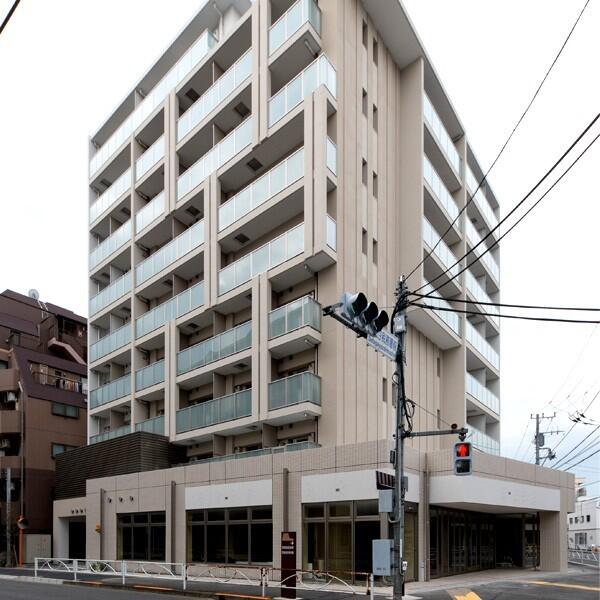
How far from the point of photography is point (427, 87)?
3756 cm

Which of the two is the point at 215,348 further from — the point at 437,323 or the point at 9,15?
the point at 9,15

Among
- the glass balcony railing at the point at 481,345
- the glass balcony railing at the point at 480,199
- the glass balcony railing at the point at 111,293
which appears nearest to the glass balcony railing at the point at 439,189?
the glass balcony railing at the point at 480,199

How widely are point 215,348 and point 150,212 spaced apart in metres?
10.8

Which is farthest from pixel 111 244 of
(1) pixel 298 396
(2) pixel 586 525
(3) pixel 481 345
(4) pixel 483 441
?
(2) pixel 586 525

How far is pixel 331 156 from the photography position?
28781mm

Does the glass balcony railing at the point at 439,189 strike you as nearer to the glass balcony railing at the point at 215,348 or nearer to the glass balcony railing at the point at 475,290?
the glass balcony railing at the point at 475,290

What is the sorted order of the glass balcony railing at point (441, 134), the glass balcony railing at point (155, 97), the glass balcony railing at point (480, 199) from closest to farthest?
the glass balcony railing at point (441, 134) < the glass balcony railing at point (155, 97) < the glass balcony railing at point (480, 199)

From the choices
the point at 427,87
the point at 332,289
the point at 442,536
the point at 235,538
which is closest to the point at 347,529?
the point at 442,536

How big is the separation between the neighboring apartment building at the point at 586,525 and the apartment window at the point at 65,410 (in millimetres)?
52544

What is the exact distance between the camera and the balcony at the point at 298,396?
88.7ft

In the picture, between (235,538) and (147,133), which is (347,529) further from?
(147,133)

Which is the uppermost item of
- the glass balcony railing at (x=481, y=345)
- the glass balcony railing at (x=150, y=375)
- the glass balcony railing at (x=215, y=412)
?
the glass balcony railing at (x=481, y=345)

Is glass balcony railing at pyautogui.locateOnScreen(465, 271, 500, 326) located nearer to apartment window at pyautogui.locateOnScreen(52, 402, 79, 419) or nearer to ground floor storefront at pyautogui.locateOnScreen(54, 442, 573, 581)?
ground floor storefront at pyautogui.locateOnScreen(54, 442, 573, 581)

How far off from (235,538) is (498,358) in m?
25.3
